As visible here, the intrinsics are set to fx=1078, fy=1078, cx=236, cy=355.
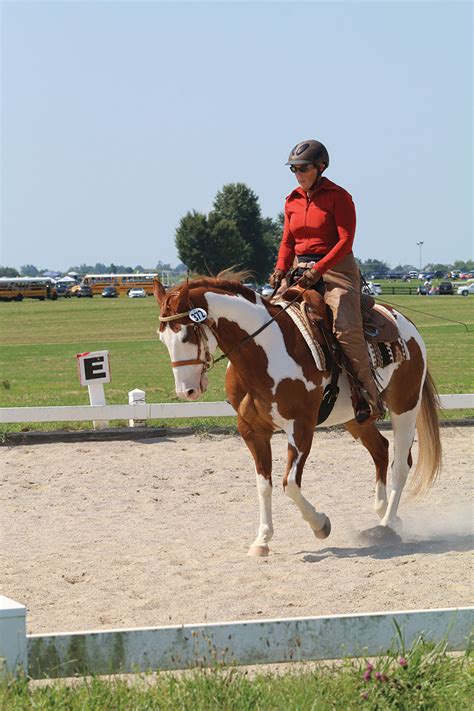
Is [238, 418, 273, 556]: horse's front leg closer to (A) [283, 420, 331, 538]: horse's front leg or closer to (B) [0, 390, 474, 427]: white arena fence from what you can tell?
(A) [283, 420, 331, 538]: horse's front leg

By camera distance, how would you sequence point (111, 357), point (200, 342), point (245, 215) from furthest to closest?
point (245, 215) → point (111, 357) → point (200, 342)

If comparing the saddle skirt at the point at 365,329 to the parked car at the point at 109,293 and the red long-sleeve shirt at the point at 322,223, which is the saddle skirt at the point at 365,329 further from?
the parked car at the point at 109,293

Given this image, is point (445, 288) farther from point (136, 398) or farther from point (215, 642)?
point (215, 642)

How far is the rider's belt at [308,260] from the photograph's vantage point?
7.90 metres

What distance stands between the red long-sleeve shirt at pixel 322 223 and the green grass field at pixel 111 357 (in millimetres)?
1477

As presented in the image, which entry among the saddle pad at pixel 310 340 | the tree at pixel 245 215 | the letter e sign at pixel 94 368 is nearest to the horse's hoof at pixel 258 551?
the saddle pad at pixel 310 340

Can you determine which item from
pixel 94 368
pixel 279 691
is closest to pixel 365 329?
pixel 279 691

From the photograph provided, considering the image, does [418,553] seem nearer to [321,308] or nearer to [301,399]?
[301,399]

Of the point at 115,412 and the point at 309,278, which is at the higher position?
the point at 309,278

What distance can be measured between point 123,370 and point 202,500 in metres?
14.0

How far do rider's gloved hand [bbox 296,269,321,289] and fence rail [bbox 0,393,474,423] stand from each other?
506cm

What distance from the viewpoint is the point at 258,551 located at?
7.51 meters

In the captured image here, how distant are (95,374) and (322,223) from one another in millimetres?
5901

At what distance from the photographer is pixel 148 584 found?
267 inches
